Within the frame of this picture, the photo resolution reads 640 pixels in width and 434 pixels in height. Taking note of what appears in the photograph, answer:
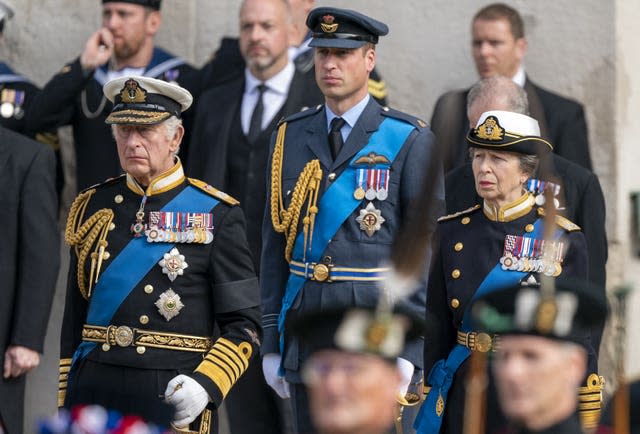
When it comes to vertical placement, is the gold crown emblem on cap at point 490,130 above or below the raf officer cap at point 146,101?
below

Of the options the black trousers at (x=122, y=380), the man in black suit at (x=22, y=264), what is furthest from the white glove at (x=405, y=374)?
the man in black suit at (x=22, y=264)

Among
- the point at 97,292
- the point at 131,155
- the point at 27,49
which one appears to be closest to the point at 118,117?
the point at 131,155

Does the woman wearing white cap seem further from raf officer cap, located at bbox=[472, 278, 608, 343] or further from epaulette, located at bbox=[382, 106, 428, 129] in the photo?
raf officer cap, located at bbox=[472, 278, 608, 343]

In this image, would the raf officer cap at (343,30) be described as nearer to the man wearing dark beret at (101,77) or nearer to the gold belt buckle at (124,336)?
the gold belt buckle at (124,336)

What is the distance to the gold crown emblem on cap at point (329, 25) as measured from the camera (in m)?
7.05

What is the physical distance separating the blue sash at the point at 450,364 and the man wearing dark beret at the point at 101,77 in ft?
8.35

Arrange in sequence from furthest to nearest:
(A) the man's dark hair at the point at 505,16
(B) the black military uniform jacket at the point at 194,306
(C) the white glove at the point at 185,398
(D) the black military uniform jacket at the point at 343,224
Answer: (A) the man's dark hair at the point at 505,16, (D) the black military uniform jacket at the point at 343,224, (B) the black military uniform jacket at the point at 194,306, (C) the white glove at the point at 185,398

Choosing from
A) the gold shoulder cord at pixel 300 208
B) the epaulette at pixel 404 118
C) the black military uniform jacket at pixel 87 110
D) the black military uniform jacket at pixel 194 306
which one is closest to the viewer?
the black military uniform jacket at pixel 194 306

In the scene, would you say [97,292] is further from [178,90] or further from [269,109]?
[269,109]

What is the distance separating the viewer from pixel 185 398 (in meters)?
6.41

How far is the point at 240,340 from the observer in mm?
6621

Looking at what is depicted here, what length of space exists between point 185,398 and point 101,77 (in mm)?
2920

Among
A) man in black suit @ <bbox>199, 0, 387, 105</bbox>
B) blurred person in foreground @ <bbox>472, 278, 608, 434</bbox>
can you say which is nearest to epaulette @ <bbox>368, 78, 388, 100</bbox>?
man in black suit @ <bbox>199, 0, 387, 105</bbox>

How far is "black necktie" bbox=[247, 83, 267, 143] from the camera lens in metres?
8.39
